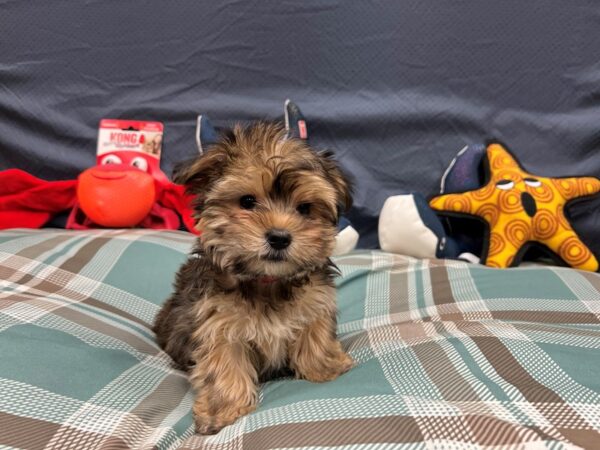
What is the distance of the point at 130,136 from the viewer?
3.72 meters

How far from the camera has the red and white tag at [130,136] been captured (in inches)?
147

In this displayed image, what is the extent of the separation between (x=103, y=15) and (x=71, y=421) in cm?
316

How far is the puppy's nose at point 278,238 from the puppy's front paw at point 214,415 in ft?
1.69

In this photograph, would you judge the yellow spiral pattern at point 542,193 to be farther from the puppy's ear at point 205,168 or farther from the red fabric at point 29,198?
the red fabric at point 29,198

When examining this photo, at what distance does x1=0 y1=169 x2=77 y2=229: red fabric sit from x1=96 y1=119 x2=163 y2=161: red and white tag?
385mm

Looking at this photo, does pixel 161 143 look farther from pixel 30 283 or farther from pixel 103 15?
pixel 30 283

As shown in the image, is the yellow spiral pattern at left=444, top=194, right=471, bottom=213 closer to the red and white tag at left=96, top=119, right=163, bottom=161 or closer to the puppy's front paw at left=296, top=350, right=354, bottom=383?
the puppy's front paw at left=296, top=350, right=354, bottom=383

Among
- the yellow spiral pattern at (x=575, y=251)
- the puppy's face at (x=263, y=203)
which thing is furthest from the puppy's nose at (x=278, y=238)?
the yellow spiral pattern at (x=575, y=251)

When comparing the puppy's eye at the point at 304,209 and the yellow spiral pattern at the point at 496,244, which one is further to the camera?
the yellow spiral pattern at the point at 496,244

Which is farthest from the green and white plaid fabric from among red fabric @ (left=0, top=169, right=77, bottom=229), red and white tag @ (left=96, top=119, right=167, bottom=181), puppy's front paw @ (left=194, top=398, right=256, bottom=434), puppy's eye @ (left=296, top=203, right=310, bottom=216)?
red and white tag @ (left=96, top=119, right=167, bottom=181)

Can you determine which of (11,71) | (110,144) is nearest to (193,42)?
(110,144)

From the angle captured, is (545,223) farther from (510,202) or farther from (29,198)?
(29,198)

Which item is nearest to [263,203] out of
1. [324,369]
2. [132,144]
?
[324,369]

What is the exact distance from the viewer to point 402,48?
354 centimetres
